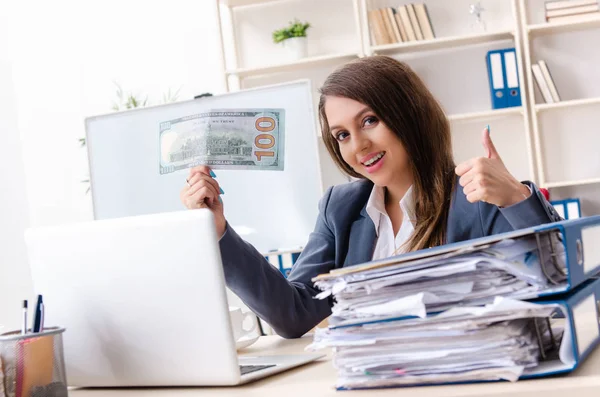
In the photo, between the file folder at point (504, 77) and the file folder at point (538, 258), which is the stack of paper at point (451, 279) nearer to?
the file folder at point (538, 258)

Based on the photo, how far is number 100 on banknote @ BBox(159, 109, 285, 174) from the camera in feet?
4.27

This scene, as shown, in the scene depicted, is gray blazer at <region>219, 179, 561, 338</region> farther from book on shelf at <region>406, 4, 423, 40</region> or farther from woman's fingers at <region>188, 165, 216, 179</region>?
book on shelf at <region>406, 4, 423, 40</region>

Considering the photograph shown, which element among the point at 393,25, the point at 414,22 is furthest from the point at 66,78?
the point at 414,22

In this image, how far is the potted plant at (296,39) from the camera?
4254mm

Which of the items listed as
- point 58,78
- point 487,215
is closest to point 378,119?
point 487,215

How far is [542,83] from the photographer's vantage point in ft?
13.3

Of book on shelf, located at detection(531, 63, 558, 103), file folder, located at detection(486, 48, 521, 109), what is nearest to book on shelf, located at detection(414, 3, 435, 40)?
file folder, located at detection(486, 48, 521, 109)

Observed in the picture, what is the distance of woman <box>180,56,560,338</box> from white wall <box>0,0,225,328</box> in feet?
9.81

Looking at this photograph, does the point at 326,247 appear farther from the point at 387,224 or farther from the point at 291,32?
the point at 291,32

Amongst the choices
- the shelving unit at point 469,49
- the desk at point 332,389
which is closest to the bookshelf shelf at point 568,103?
the shelving unit at point 469,49

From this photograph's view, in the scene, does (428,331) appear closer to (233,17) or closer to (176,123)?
(176,123)

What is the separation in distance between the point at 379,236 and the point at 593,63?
2996 millimetres

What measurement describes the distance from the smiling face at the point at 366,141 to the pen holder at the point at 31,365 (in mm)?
789

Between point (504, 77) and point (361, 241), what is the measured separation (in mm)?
2679
